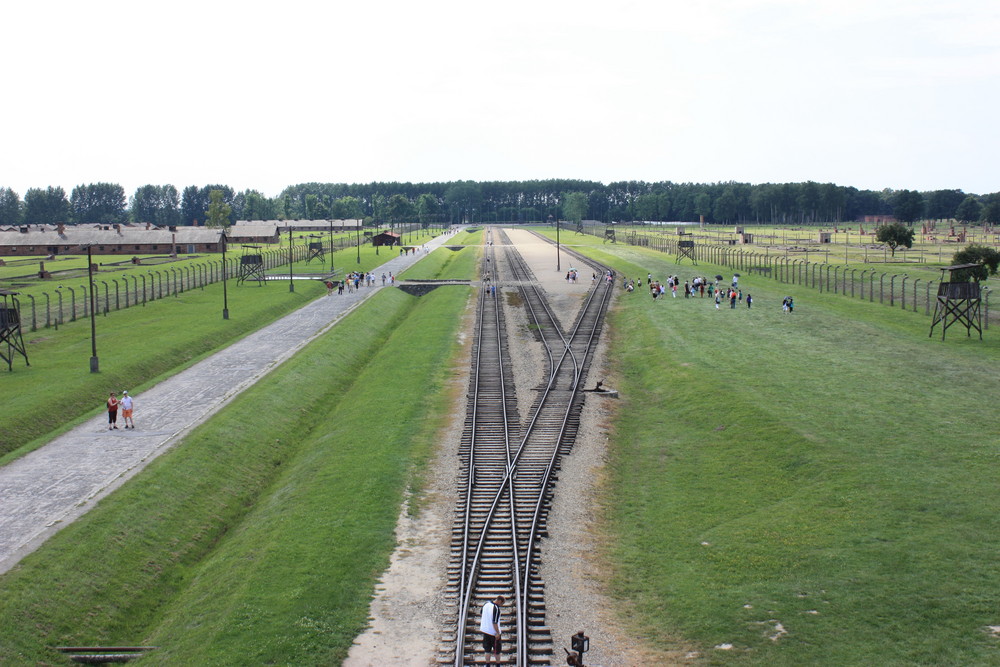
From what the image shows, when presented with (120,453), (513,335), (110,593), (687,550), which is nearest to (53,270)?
(513,335)

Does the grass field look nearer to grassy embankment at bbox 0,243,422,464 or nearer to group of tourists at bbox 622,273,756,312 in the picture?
grassy embankment at bbox 0,243,422,464

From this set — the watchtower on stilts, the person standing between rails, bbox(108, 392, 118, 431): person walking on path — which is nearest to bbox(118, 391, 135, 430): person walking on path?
bbox(108, 392, 118, 431): person walking on path

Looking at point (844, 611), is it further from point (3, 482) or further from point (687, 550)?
point (3, 482)

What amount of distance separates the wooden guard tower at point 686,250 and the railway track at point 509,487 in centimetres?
5011

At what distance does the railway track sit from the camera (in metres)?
18.1

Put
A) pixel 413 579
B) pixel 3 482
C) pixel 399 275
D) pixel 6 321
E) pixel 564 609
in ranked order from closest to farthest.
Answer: pixel 564 609
pixel 413 579
pixel 3 482
pixel 6 321
pixel 399 275

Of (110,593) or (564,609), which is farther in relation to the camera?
(110,593)

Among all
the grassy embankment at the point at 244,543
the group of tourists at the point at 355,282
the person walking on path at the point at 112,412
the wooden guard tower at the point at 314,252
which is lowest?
the grassy embankment at the point at 244,543

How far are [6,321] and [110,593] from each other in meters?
26.5

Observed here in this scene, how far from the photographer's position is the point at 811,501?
24516 mm

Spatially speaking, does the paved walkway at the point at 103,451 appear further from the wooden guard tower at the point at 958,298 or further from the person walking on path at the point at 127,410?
the wooden guard tower at the point at 958,298

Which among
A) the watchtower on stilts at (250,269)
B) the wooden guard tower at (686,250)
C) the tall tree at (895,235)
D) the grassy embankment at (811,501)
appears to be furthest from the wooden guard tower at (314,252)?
the grassy embankment at (811,501)

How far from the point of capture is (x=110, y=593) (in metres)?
21.3

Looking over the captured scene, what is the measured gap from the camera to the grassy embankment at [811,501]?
1752cm
